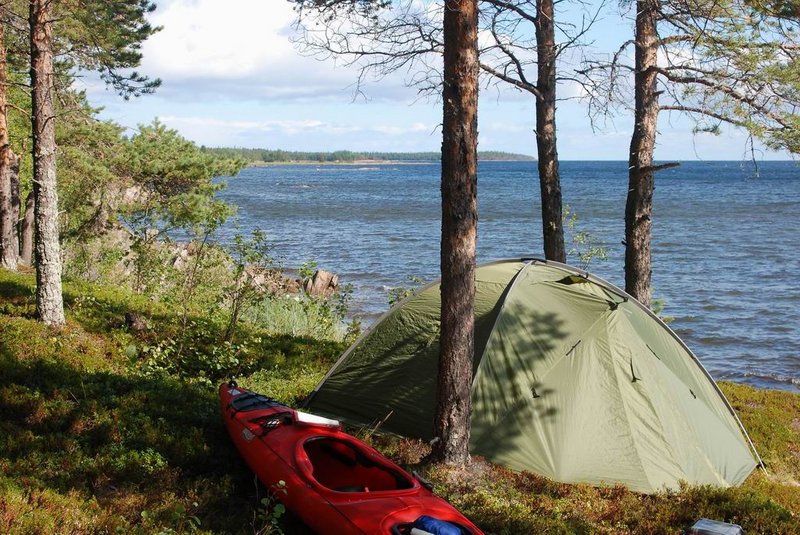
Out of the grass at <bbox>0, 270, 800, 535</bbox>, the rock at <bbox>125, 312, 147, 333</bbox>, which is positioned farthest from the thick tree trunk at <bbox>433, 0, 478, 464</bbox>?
the rock at <bbox>125, 312, 147, 333</bbox>

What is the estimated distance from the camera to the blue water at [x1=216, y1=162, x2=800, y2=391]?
16672 mm

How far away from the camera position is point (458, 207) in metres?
6.05

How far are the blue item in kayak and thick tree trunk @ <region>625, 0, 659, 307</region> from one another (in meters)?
6.06

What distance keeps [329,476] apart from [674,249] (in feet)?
91.7

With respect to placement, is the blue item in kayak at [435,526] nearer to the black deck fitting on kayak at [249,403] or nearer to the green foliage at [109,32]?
the black deck fitting on kayak at [249,403]

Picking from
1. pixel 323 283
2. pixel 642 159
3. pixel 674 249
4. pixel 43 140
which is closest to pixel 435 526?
pixel 642 159

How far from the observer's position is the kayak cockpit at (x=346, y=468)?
5.53 m

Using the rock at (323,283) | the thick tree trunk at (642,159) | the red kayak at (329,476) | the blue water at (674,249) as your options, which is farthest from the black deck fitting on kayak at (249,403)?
the rock at (323,283)

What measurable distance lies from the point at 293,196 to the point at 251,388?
63082 mm

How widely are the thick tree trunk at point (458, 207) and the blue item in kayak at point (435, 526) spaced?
5.86ft

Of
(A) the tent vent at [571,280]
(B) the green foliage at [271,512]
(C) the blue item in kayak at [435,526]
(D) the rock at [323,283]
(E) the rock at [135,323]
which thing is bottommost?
(D) the rock at [323,283]

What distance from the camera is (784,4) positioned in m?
6.85

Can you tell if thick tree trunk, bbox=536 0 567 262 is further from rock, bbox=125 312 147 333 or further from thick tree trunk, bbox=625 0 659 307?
rock, bbox=125 312 147 333

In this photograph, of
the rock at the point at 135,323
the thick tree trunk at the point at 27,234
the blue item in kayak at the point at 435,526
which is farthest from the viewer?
the thick tree trunk at the point at 27,234
